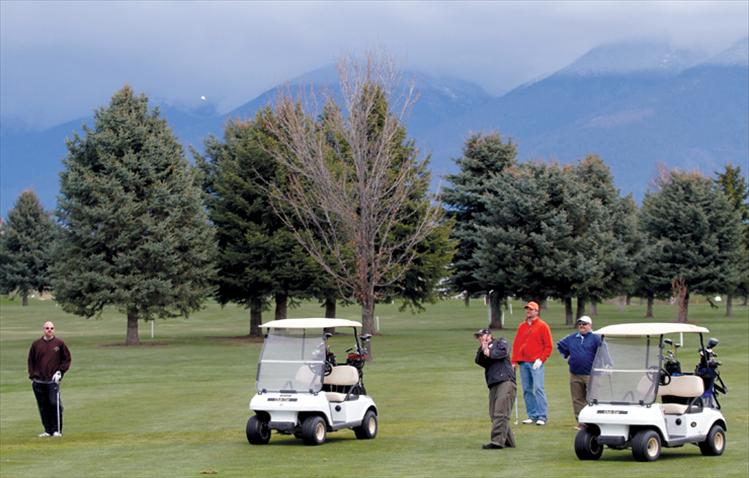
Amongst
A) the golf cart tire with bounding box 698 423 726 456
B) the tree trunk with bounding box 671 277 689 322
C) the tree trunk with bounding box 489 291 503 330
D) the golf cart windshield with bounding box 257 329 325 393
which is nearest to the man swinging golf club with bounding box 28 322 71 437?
the golf cart windshield with bounding box 257 329 325 393

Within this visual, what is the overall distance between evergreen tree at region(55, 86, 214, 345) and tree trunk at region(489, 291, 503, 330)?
19098mm

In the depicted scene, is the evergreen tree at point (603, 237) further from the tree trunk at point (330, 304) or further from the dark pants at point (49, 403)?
the dark pants at point (49, 403)

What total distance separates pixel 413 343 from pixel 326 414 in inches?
1456

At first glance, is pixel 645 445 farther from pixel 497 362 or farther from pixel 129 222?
pixel 129 222

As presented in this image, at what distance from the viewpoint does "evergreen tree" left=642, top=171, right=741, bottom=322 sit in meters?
76.1

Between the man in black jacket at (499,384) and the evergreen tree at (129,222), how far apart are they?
1459 inches

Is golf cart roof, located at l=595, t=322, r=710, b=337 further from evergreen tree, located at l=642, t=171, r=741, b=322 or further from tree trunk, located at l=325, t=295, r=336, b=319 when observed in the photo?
evergreen tree, located at l=642, t=171, r=741, b=322

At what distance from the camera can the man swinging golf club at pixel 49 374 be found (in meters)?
22.4

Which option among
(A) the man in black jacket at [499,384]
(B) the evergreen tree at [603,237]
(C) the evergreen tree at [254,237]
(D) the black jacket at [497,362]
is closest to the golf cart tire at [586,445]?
(A) the man in black jacket at [499,384]

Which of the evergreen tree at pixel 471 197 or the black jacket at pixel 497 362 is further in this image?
Answer: the evergreen tree at pixel 471 197

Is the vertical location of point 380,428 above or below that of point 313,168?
below

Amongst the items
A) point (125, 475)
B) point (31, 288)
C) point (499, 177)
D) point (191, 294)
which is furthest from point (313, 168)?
point (31, 288)

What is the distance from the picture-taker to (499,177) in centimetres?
7019

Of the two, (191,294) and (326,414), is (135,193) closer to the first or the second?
(191,294)
